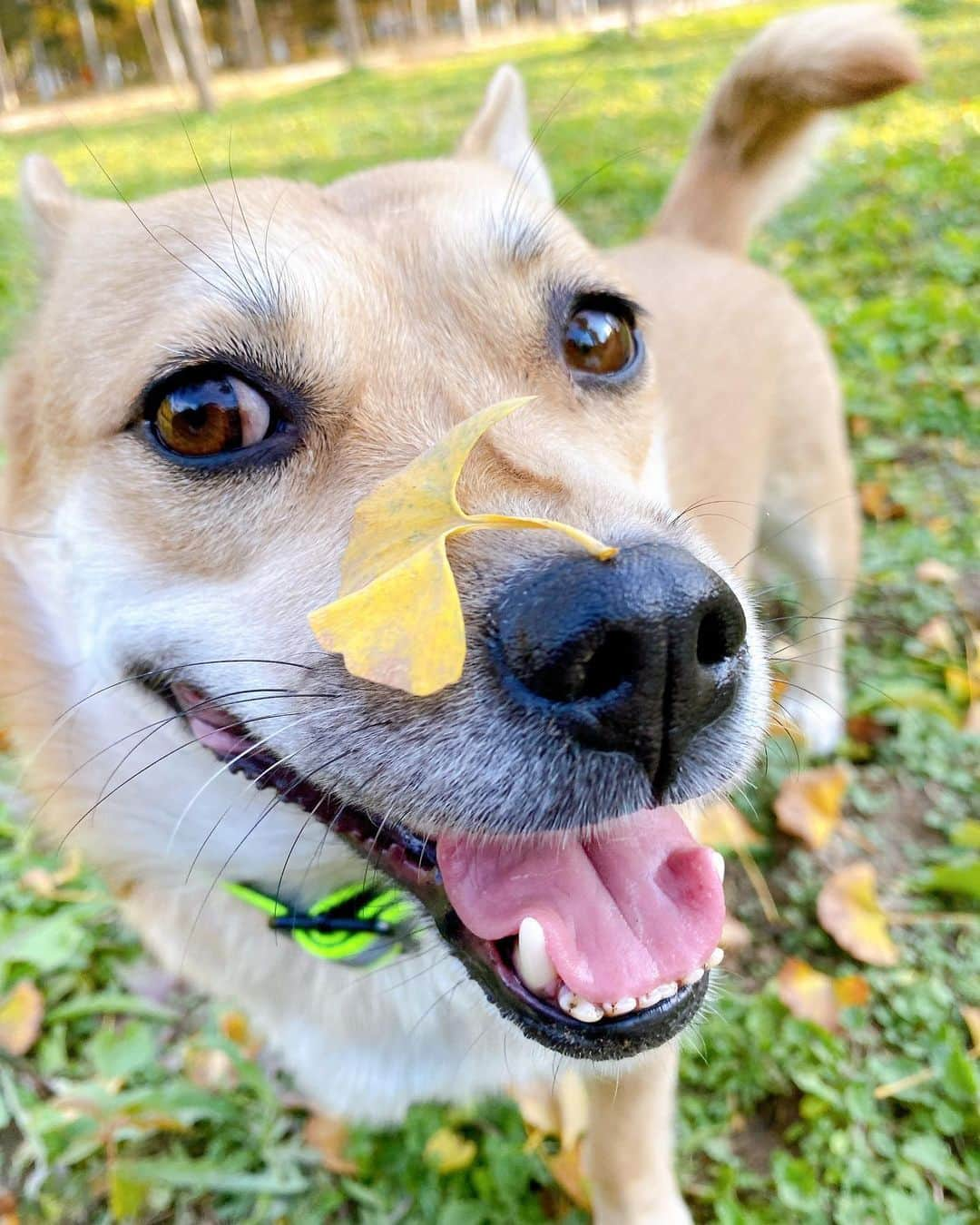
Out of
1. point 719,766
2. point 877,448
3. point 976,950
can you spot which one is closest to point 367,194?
point 719,766

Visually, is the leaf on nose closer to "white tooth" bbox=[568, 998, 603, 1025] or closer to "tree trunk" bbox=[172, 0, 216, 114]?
"white tooth" bbox=[568, 998, 603, 1025]

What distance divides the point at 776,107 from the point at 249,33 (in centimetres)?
3900

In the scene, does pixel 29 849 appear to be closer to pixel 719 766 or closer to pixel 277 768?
pixel 277 768

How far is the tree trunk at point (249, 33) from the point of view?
34812mm

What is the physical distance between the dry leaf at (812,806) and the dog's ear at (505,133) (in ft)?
6.47

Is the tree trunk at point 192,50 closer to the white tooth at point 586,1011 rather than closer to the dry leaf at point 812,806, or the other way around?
the dry leaf at point 812,806

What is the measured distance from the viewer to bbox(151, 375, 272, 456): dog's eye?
1.68 m

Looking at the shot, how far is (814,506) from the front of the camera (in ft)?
11.3

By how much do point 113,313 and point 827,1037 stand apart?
2.34 meters

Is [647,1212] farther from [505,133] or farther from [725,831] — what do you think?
[505,133]

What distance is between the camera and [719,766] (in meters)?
1.42

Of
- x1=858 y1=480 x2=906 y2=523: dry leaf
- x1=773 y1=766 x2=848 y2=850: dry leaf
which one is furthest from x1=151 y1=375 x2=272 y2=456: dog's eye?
x1=858 y1=480 x2=906 y2=523: dry leaf

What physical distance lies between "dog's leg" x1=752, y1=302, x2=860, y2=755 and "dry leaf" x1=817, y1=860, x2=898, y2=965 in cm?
74

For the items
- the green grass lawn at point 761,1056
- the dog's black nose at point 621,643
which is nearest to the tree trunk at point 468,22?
the green grass lawn at point 761,1056
